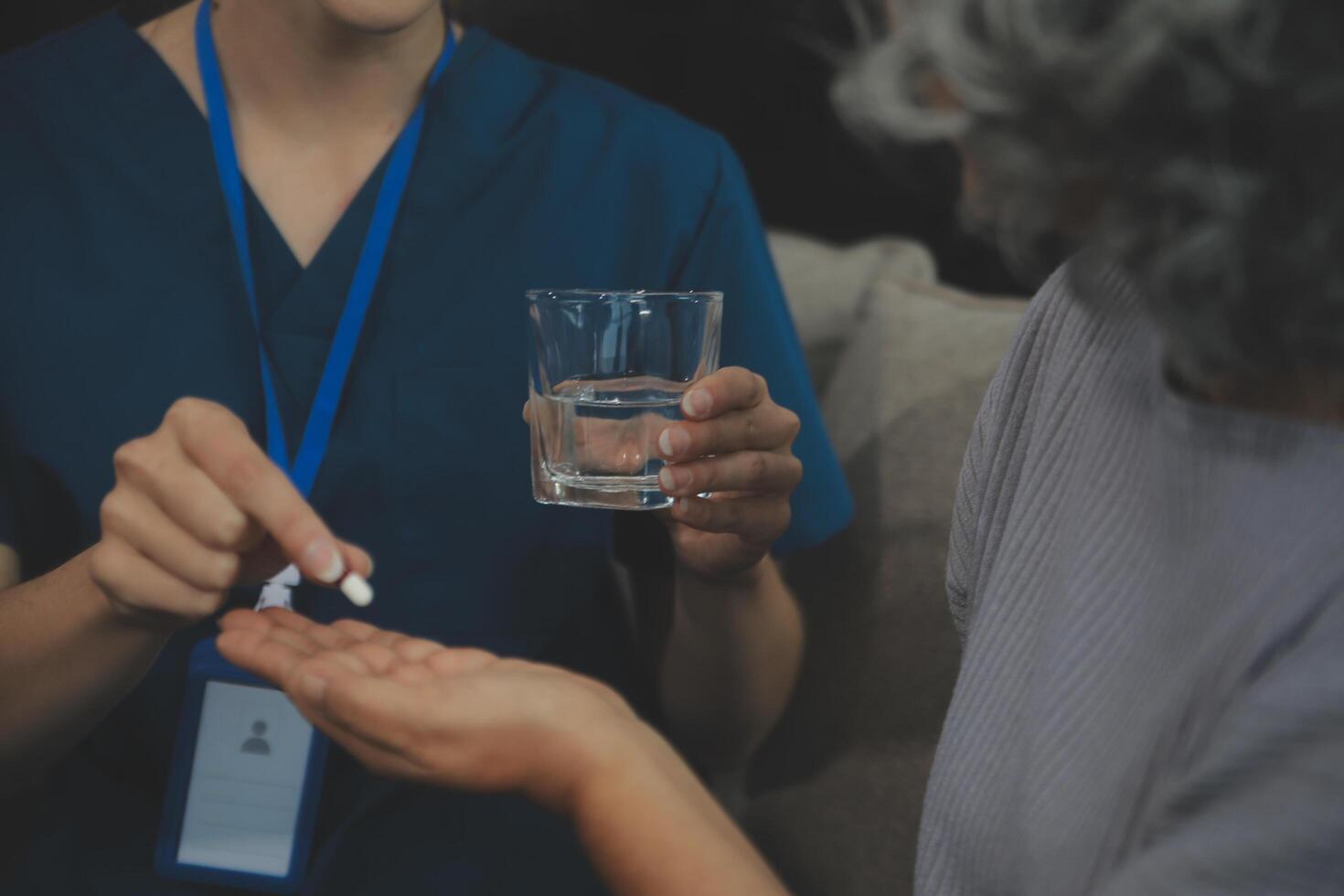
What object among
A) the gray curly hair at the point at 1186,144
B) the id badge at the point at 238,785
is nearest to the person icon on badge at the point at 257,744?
the id badge at the point at 238,785

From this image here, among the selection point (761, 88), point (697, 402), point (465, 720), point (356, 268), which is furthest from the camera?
point (761, 88)

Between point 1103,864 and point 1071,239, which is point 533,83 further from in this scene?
point 1103,864

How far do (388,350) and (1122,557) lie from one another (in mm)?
601

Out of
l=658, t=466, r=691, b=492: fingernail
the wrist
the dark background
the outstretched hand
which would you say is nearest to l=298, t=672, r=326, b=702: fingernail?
the outstretched hand

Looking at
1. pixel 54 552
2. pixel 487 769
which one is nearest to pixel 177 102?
pixel 54 552

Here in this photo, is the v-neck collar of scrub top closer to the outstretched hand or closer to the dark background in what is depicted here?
the outstretched hand

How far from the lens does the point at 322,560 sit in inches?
23.3

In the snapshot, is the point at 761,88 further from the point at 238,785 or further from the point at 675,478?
the point at 238,785

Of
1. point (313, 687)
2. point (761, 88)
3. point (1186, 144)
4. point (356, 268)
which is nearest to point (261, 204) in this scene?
point (356, 268)

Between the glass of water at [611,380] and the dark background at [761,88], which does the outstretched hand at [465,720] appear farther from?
the dark background at [761,88]

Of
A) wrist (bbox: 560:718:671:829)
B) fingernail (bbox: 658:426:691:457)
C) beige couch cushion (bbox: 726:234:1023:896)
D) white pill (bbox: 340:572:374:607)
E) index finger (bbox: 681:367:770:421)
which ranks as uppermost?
white pill (bbox: 340:572:374:607)

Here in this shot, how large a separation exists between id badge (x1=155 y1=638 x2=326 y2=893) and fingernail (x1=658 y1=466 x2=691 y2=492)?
341 mm

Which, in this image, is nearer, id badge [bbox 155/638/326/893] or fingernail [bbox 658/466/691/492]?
fingernail [bbox 658/466/691/492]

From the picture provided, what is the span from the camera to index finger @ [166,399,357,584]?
0.60m
